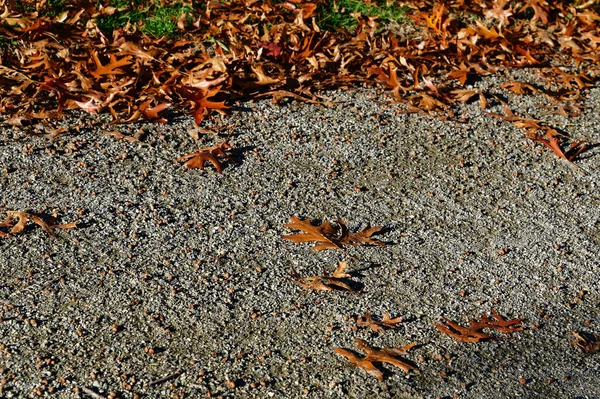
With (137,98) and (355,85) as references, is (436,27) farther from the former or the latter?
(137,98)

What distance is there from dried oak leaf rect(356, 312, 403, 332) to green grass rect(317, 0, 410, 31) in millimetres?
3291

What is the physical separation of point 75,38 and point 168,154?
153cm

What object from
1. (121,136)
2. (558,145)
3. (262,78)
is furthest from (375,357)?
(262,78)

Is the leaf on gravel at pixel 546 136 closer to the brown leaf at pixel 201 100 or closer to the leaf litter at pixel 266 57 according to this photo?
the leaf litter at pixel 266 57

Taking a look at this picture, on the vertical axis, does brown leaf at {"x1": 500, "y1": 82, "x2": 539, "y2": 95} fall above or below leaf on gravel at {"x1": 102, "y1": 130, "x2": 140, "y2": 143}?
below

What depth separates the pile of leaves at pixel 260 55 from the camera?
16.6 feet

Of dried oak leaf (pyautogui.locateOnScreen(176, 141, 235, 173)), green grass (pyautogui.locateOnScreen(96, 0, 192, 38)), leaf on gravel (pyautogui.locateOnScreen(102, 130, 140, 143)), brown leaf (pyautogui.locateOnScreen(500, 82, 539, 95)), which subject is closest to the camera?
dried oak leaf (pyautogui.locateOnScreen(176, 141, 235, 173))

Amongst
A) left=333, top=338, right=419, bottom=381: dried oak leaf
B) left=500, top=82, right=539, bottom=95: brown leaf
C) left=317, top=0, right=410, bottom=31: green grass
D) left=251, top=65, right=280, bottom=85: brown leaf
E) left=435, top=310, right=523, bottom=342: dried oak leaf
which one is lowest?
left=500, top=82, right=539, bottom=95: brown leaf

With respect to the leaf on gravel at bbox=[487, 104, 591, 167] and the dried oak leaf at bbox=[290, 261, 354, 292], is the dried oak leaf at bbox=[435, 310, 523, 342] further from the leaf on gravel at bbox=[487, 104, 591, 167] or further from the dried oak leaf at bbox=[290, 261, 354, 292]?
the leaf on gravel at bbox=[487, 104, 591, 167]

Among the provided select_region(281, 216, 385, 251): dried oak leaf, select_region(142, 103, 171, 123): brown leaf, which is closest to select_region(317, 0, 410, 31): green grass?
select_region(142, 103, 171, 123): brown leaf

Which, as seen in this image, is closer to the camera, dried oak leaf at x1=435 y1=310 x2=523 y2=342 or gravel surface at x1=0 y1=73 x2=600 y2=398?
gravel surface at x1=0 y1=73 x2=600 y2=398

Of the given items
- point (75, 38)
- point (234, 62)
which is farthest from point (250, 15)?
point (75, 38)

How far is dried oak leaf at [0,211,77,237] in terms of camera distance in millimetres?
3865

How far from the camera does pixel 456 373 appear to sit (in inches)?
127
